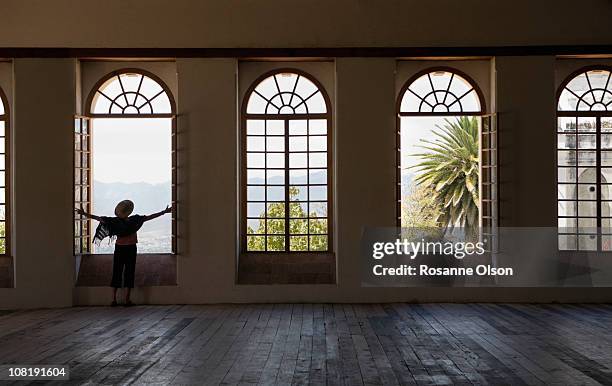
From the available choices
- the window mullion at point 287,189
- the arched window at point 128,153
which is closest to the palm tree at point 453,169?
the window mullion at point 287,189

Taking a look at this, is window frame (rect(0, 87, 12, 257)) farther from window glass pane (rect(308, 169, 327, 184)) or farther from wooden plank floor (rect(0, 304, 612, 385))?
window glass pane (rect(308, 169, 327, 184))

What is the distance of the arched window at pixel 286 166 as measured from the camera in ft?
34.4

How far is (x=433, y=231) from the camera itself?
1049 cm

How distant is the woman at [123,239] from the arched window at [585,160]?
5272mm

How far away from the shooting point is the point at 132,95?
1041 centimetres

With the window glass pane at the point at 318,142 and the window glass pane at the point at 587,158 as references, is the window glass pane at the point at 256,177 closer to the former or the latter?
the window glass pane at the point at 318,142

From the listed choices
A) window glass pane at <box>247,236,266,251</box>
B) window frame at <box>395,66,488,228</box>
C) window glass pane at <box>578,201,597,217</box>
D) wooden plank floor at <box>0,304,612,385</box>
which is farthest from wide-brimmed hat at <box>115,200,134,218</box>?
window glass pane at <box>578,201,597,217</box>

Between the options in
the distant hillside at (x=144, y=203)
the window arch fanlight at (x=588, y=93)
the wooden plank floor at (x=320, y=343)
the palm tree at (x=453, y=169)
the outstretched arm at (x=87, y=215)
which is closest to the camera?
the wooden plank floor at (x=320, y=343)

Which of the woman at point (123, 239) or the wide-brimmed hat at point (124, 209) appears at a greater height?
the wide-brimmed hat at point (124, 209)

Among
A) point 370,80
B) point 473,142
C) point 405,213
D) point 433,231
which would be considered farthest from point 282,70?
point 473,142

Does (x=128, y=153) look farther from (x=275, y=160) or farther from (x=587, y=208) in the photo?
(x=587, y=208)

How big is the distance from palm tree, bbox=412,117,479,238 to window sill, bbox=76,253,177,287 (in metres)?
7.98

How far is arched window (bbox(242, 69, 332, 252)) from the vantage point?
34.4ft

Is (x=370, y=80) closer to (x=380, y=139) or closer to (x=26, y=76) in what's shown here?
(x=380, y=139)
